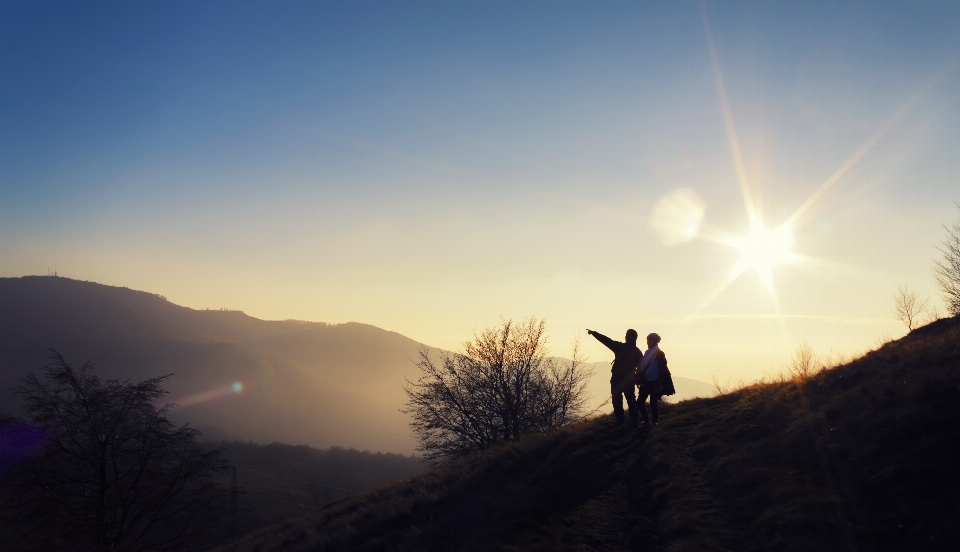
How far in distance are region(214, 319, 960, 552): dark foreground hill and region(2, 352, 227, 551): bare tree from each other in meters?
7.99

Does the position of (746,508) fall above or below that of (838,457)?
below

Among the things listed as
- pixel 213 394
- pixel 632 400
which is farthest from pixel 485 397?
pixel 213 394

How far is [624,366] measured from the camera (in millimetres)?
13016

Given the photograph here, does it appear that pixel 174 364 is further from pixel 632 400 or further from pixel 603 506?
pixel 603 506

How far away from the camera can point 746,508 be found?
7703mm

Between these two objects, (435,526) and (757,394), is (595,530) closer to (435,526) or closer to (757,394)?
(435,526)

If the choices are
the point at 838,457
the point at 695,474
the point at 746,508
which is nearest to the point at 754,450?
the point at 695,474

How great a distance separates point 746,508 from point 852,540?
1.88 metres

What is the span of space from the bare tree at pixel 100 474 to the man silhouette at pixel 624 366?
15245mm

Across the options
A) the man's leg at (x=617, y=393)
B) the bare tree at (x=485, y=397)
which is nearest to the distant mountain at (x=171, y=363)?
the bare tree at (x=485, y=397)

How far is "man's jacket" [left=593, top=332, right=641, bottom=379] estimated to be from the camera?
13.0 metres

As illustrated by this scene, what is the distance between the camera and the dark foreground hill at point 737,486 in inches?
250

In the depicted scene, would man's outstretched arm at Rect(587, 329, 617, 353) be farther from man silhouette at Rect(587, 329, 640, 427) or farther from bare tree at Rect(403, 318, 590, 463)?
bare tree at Rect(403, 318, 590, 463)

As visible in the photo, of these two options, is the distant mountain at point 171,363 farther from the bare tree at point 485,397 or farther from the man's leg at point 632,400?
the man's leg at point 632,400
